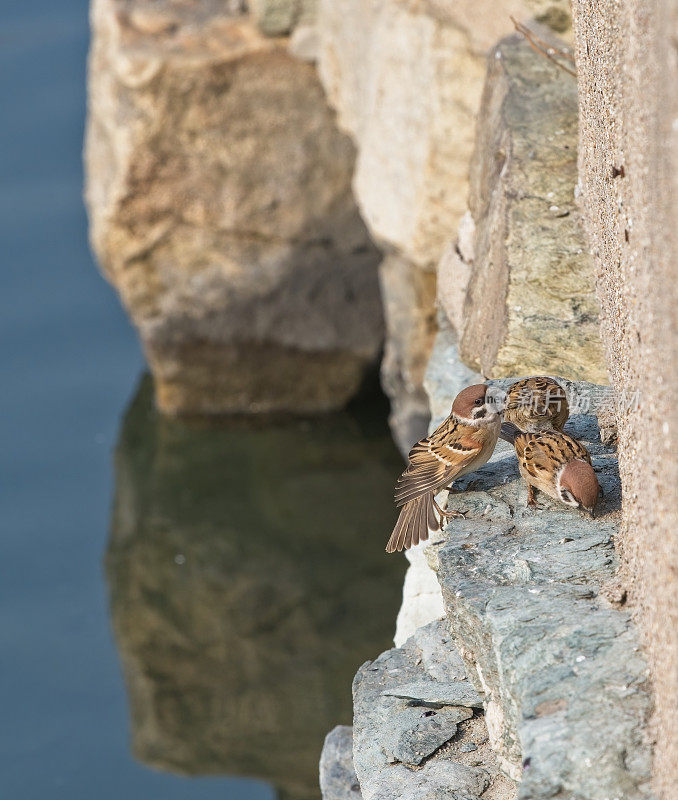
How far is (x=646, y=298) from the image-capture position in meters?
1.77

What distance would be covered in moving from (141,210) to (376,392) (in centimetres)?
164

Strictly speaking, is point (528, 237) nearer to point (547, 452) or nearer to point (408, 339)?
point (547, 452)

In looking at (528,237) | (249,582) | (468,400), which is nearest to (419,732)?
(468,400)

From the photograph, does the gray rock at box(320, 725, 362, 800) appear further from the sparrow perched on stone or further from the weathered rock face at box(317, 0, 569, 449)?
the weathered rock face at box(317, 0, 569, 449)

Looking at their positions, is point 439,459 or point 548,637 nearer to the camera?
point 548,637

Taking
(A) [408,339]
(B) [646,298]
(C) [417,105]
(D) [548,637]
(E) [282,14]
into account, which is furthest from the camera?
(E) [282,14]

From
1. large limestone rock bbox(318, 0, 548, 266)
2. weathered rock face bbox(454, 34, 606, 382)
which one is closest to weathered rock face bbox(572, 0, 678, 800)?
weathered rock face bbox(454, 34, 606, 382)

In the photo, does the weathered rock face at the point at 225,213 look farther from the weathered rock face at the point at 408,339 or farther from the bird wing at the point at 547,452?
the bird wing at the point at 547,452

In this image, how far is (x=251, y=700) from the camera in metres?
4.82

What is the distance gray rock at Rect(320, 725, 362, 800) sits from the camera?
2596 mm

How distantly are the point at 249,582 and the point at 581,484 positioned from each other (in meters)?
3.48

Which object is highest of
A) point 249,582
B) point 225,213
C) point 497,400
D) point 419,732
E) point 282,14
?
point 282,14

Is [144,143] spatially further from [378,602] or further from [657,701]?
[657,701]

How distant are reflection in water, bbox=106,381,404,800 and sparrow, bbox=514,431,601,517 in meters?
2.49
